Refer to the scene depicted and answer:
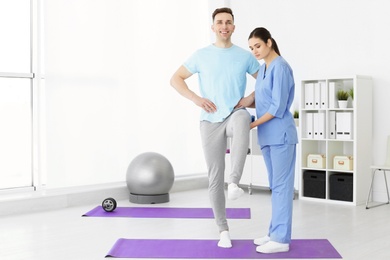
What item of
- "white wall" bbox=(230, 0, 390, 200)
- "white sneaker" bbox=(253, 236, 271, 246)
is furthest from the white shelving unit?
"white sneaker" bbox=(253, 236, 271, 246)

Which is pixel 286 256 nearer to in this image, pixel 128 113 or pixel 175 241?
pixel 175 241

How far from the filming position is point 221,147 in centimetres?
380

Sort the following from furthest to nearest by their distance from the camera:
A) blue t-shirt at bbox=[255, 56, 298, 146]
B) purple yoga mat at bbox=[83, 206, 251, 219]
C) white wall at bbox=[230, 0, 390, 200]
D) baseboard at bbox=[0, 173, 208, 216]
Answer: white wall at bbox=[230, 0, 390, 200] < baseboard at bbox=[0, 173, 208, 216] < purple yoga mat at bbox=[83, 206, 251, 219] < blue t-shirt at bbox=[255, 56, 298, 146]

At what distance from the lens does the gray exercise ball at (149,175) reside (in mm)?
5824

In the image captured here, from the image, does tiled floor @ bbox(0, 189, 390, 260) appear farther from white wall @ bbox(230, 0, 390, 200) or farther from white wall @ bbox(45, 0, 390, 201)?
white wall @ bbox(230, 0, 390, 200)

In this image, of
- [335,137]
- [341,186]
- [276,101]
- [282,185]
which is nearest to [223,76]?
[276,101]

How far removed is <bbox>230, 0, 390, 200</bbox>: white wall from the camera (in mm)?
6035

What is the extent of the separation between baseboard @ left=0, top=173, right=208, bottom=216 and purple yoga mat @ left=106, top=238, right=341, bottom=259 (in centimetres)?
169

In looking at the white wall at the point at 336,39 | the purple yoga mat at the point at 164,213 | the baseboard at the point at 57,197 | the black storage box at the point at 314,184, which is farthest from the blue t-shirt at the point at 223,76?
the white wall at the point at 336,39

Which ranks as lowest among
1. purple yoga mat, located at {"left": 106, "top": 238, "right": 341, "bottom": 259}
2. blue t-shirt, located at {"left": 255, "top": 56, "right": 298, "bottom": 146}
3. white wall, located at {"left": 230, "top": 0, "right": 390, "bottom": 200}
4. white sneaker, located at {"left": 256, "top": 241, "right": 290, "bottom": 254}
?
purple yoga mat, located at {"left": 106, "top": 238, "right": 341, "bottom": 259}

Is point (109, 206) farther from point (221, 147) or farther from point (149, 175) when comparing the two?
point (221, 147)

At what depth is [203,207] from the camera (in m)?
5.68

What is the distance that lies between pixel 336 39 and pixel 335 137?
1207 millimetres

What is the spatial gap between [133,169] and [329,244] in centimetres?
257
